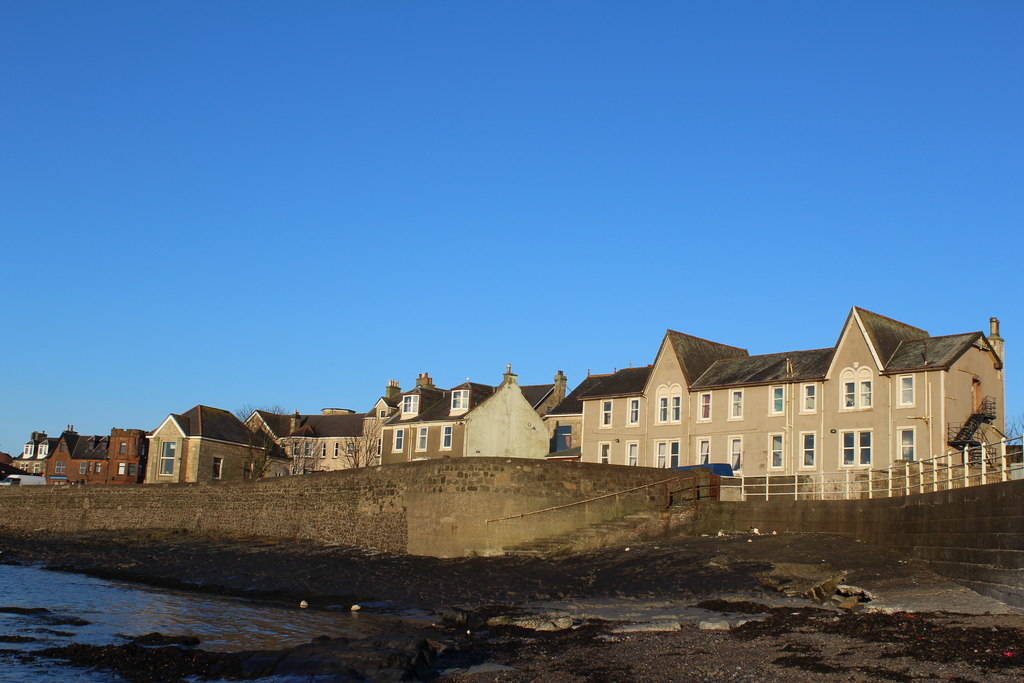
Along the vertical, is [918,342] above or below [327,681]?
above

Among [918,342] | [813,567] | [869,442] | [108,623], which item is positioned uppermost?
[918,342]

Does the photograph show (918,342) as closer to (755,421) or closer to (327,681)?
(755,421)

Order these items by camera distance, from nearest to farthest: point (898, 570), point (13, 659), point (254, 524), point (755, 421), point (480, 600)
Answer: point (13, 659)
point (898, 570)
point (480, 600)
point (254, 524)
point (755, 421)

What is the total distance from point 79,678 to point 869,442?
32307mm

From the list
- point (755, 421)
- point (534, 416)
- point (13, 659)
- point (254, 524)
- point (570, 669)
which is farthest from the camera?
point (534, 416)

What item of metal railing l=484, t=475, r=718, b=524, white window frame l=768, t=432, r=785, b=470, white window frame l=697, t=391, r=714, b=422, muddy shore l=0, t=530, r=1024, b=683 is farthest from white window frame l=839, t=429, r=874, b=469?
muddy shore l=0, t=530, r=1024, b=683

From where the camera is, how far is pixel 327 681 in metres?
14.7

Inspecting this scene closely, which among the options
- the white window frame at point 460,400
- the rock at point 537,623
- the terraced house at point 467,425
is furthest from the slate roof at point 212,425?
the rock at point 537,623

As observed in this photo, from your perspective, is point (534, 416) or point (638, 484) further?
point (534, 416)

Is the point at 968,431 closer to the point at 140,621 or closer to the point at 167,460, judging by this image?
the point at 140,621

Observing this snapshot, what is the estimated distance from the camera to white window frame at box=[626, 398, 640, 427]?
47.6m

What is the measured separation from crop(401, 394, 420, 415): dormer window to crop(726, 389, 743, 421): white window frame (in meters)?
20.9

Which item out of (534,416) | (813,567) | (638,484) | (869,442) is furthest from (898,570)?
(534,416)

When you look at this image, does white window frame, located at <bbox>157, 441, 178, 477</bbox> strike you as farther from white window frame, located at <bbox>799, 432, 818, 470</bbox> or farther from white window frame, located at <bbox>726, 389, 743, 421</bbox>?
white window frame, located at <bbox>799, 432, 818, 470</bbox>
